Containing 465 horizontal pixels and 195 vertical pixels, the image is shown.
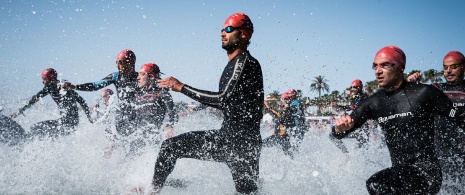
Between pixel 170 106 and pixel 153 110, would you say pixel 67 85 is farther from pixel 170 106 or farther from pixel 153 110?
pixel 170 106

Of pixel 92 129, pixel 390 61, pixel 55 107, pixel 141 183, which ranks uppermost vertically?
pixel 55 107

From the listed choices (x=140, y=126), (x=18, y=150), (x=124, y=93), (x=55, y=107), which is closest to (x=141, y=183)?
(x=140, y=126)

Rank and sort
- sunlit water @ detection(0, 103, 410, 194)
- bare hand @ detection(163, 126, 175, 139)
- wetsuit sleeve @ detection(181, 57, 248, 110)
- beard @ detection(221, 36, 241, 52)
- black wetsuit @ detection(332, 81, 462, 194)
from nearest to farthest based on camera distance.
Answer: black wetsuit @ detection(332, 81, 462, 194)
wetsuit sleeve @ detection(181, 57, 248, 110)
beard @ detection(221, 36, 241, 52)
sunlit water @ detection(0, 103, 410, 194)
bare hand @ detection(163, 126, 175, 139)

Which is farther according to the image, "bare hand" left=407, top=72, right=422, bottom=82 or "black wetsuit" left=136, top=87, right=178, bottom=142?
"black wetsuit" left=136, top=87, right=178, bottom=142

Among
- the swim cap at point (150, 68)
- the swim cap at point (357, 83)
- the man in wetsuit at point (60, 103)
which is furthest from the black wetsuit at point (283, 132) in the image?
the man in wetsuit at point (60, 103)

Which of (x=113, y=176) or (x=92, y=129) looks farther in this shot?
(x=92, y=129)

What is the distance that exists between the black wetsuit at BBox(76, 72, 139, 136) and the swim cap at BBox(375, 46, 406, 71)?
14.4 ft

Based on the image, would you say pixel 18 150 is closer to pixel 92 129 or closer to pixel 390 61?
pixel 92 129

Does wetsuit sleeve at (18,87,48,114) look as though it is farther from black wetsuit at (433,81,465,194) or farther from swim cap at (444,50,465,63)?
swim cap at (444,50,465,63)

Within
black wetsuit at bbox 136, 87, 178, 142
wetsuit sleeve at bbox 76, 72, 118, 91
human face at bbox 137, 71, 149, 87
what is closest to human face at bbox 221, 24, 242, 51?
black wetsuit at bbox 136, 87, 178, 142

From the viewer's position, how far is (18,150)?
6.90 m

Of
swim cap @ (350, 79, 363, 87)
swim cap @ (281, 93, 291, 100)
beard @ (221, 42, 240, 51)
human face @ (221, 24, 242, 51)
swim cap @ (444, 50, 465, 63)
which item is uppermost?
swim cap @ (350, 79, 363, 87)

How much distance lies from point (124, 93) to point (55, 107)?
2711mm

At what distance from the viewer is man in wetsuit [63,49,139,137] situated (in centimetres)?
620
